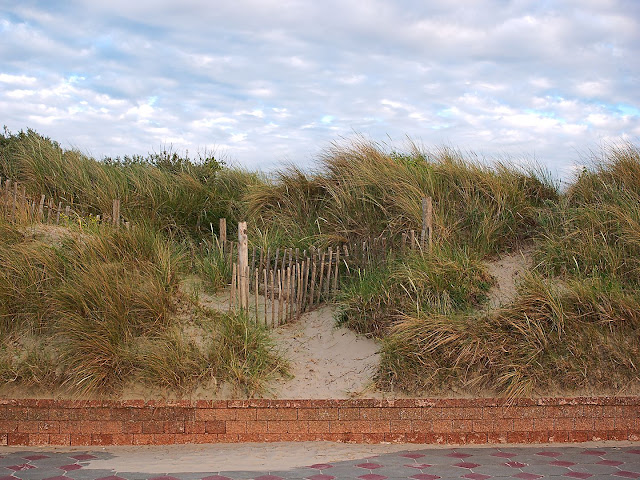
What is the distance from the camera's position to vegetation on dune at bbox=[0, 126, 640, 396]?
8375 mm

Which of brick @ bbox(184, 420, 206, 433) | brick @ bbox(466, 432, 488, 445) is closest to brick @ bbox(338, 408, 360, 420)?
brick @ bbox(466, 432, 488, 445)

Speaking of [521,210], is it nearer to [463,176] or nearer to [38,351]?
[463,176]

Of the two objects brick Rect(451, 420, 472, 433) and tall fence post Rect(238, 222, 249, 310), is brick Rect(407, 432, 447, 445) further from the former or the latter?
tall fence post Rect(238, 222, 249, 310)

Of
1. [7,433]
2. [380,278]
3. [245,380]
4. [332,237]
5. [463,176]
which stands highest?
[463,176]

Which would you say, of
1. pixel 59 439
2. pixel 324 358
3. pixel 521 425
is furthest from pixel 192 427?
pixel 521 425

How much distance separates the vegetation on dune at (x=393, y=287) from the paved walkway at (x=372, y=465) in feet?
2.83

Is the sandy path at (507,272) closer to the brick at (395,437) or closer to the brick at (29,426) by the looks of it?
the brick at (395,437)

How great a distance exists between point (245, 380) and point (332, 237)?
3566 millimetres

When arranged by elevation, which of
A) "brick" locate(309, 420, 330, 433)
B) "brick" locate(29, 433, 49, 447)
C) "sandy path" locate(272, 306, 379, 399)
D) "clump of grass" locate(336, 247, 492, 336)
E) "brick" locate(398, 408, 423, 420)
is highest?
"clump of grass" locate(336, 247, 492, 336)

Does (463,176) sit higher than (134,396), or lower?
higher

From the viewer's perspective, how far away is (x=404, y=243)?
1046 cm

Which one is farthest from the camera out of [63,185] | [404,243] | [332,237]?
[63,185]

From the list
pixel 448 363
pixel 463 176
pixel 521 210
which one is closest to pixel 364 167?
pixel 463 176

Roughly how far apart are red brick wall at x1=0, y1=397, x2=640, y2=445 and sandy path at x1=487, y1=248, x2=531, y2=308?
177 centimetres
